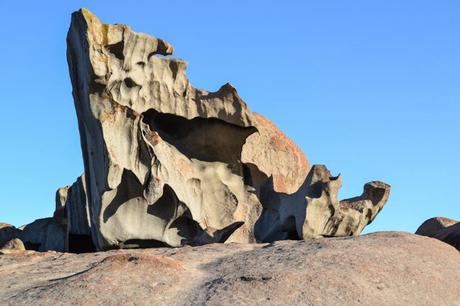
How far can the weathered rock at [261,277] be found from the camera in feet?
49.7

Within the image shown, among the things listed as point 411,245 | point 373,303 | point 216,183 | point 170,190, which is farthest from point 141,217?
point 373,303

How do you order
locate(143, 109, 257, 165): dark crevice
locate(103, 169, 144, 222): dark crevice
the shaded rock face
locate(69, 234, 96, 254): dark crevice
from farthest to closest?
locate(69, 234, 96, 254): dark crevice, locate(143, 109, 257, 165): dark crevice, locate(103, 169, 144, 222): dark crevice, the shaded rock face

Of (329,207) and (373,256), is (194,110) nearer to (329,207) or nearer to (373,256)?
(329,207)

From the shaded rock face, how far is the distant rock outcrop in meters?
0.03

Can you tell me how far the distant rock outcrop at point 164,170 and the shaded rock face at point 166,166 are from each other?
1.3 inches

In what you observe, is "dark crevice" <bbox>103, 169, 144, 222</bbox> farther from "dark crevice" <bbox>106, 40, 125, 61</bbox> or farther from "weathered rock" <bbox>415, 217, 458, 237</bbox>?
"weathered rock" <bbox>415, 217, 458, 237</bbox>

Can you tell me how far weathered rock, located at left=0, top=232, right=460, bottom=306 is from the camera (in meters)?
15.1

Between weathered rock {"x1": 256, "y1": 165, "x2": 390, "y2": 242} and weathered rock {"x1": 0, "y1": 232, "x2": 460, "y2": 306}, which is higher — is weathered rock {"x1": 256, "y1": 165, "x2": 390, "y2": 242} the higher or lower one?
the higher one

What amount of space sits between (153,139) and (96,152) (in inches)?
67.3

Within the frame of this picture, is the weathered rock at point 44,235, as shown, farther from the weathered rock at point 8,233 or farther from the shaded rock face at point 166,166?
the shaded rock face at point 166,166

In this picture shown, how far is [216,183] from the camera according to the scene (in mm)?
28406

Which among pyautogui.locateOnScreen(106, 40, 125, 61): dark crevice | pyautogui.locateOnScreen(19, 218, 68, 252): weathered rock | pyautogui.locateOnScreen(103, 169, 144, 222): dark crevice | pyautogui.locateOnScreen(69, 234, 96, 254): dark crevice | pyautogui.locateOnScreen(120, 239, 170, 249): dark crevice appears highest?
pyautogui.locateOnScreen(106, 40, 125, 61): dark crevice

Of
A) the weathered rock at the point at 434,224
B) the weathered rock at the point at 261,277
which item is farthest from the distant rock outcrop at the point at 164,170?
the weathered rock at the point at 261,277

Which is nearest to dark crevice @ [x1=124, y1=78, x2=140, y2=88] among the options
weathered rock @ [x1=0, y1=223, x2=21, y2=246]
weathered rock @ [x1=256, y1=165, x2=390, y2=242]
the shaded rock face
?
the shaded rock face
